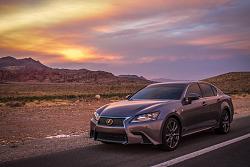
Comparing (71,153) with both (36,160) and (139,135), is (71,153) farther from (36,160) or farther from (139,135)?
(139,135)

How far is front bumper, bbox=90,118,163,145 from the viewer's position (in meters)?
8.07

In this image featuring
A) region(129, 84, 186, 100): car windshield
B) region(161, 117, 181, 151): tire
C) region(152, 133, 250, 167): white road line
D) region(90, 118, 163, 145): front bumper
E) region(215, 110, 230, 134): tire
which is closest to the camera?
region(152, 133, 250, 167): white road line

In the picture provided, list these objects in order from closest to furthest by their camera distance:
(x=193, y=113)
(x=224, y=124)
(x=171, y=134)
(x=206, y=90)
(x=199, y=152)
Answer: (x=199, y=152)
(x=171, y=134)
(x=193, y=113)
(x=206, y=90)
(x=224, y=124)

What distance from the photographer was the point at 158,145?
28.4 feet

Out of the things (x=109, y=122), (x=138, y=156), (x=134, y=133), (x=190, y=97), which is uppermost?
(x=190, y=97)

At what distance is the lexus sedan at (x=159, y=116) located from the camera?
8148 millimetres

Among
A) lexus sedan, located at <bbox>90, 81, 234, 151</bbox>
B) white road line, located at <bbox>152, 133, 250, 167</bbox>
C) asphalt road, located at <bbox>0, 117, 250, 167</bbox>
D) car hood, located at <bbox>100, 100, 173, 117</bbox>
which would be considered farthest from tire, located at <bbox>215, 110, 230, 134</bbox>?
car hood, located at <bbox>100, 100, 173, 117</bbox>

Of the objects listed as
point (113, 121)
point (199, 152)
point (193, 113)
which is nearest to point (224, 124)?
point (193, 113)

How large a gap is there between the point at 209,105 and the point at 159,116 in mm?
2484

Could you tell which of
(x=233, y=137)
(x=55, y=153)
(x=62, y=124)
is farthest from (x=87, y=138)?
(x=62, y=124)

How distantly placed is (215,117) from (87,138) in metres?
3.64

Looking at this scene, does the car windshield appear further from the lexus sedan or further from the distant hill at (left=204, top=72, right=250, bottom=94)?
the distant hill at (left=204, top=72, right=250, bottom=94)

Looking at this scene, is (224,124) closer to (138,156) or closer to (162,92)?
(162,92)

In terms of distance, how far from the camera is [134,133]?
319 inches
